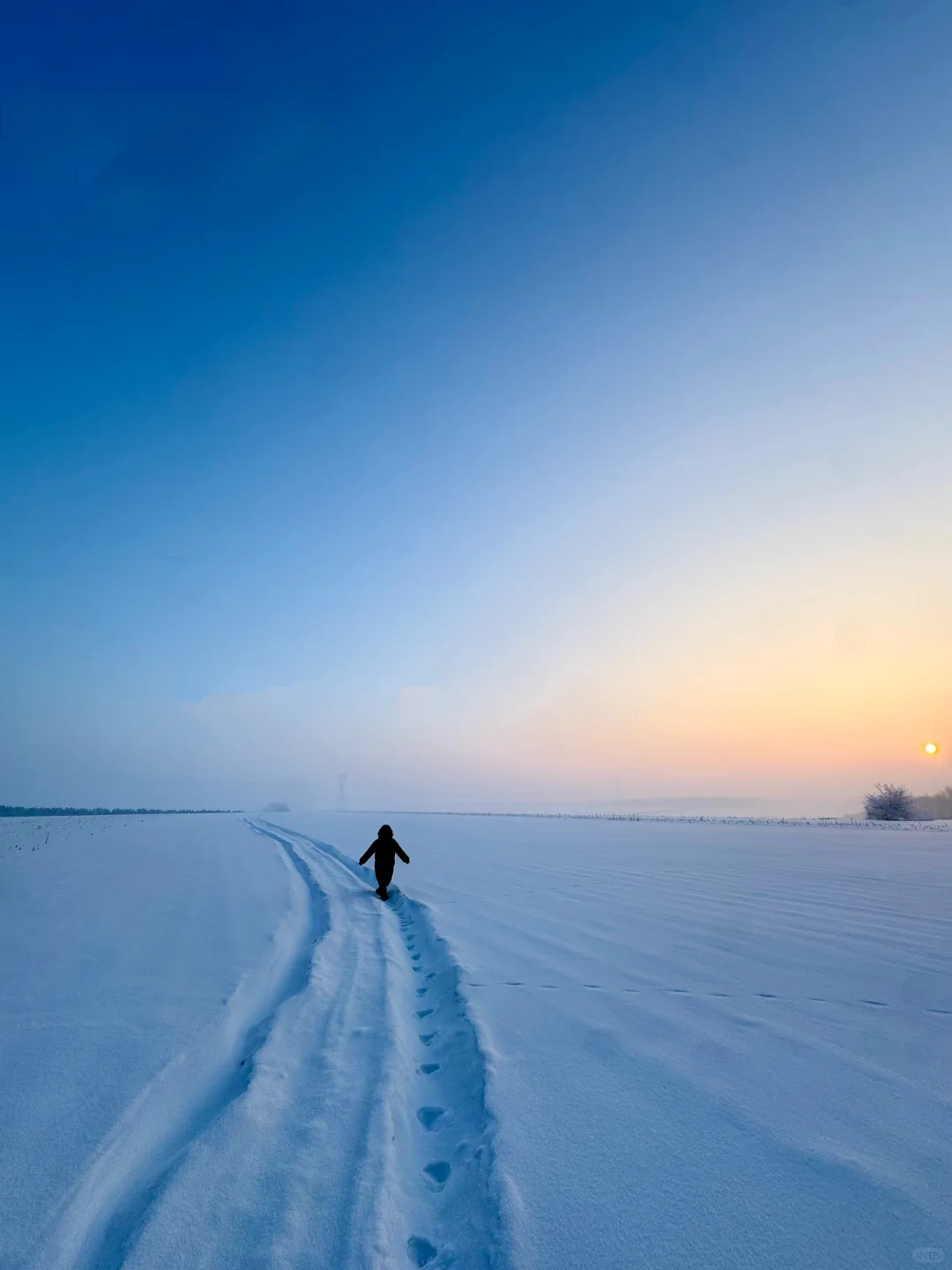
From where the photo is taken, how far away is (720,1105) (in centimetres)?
353

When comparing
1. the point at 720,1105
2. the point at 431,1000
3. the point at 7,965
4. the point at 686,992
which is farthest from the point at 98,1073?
the point at 686,992

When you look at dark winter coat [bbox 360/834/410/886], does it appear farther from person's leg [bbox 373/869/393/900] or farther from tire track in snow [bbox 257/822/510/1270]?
tire track in snow [bbox 257/822/510/1270]

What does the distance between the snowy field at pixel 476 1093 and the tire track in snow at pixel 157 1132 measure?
2 centimetres

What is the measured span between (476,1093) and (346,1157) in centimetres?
103

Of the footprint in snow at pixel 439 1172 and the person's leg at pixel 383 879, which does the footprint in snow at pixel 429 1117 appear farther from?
the person's leg at pixel 383 879

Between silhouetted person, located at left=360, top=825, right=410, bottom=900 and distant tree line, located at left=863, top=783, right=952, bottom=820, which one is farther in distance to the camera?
distant tree line, located at left=863, top=783, right=952, bottom=820

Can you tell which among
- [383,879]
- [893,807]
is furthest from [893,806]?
[383,879]

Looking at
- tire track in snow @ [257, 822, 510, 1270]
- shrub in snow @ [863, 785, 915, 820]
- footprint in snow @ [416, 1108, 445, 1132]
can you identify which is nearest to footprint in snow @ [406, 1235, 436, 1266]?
tire track in snow @ [257, 822, 510, 1270]

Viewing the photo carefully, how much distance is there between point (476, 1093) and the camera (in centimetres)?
385

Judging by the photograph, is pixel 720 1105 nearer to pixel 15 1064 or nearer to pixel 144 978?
pixel 15 1064

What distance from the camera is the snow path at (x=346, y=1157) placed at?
252 cm

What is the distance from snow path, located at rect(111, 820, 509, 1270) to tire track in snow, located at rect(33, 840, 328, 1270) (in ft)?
0.23

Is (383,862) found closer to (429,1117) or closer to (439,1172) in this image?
(429,1117)

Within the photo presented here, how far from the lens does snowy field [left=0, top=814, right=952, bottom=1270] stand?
2584mm
